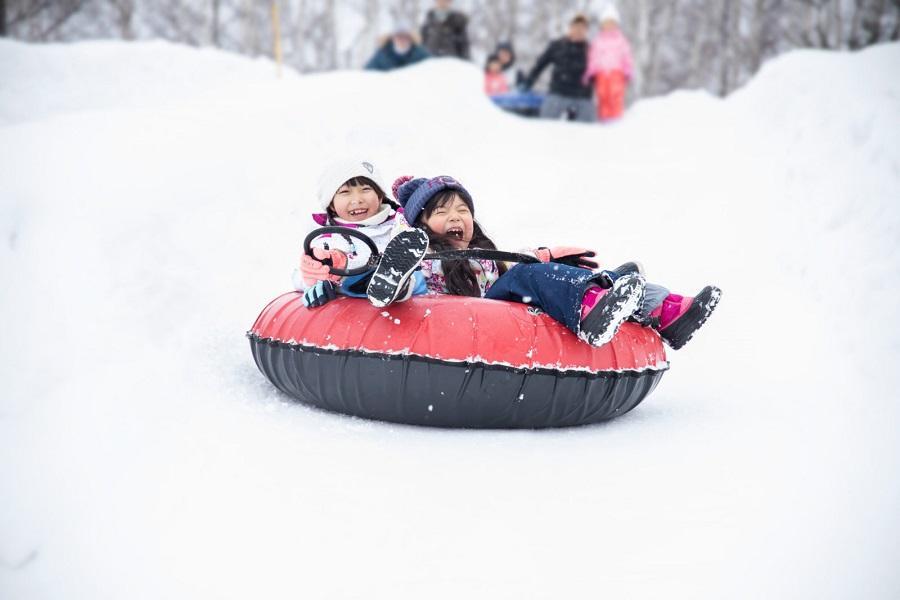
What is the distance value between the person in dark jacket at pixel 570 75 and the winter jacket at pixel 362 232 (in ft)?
20.7

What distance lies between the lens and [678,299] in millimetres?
2775

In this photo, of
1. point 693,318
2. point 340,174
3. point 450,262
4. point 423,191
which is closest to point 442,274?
point 450,262

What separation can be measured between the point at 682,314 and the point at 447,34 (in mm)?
7630

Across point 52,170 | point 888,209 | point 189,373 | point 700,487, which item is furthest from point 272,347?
point 888,209

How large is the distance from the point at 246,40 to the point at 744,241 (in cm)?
1235

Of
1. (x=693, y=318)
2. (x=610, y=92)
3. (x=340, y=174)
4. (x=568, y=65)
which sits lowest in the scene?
(x=693, y=318)

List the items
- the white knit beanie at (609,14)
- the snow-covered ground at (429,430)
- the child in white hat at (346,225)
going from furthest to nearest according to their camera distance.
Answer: the white knit beanie at (609,14) → the child in white hat at (346,225) → the snow-covered ground at (429,430)

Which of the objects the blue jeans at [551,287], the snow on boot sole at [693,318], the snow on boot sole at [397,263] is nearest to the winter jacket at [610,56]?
the snow on boot sole at [693,318]

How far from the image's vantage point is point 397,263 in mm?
2227

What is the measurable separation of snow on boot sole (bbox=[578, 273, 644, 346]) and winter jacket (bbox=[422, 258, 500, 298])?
646mm

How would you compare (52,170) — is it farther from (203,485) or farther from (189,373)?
(203,485)

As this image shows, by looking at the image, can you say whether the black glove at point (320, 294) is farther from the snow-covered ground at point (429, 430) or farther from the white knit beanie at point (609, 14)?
the white knit beanie at point (609, 14)

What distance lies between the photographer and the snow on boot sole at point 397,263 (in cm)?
221

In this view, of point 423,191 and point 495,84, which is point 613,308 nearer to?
point 423,191
